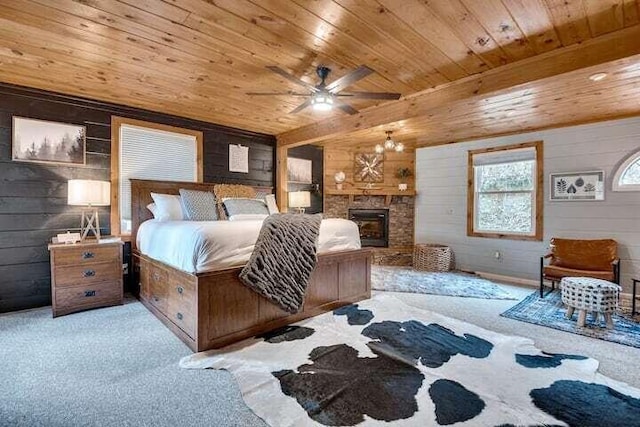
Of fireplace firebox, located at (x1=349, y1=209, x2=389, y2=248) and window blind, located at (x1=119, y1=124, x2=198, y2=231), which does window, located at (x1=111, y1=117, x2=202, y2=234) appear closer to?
window blind, located at (x1=119, y1=124, x2=198, y2=231)

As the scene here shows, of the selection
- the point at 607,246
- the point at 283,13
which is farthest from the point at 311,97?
the point at 607,246

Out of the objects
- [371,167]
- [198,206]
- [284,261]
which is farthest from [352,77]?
[371,167]

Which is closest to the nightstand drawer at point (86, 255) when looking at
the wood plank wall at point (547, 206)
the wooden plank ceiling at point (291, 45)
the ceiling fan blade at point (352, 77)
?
the wooden plank ceiling at point (291, 45)

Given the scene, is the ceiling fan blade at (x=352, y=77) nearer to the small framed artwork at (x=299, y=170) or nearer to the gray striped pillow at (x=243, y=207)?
the gray striped pillow at (x=243, y=207)

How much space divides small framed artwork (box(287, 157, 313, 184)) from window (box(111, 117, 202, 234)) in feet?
5.65

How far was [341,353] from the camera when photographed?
7.84ft

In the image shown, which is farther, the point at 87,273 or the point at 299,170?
the point at 299,170

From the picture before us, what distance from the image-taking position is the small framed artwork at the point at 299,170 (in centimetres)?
584

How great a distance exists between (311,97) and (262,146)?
2.62 m

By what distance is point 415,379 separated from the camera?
2.03m

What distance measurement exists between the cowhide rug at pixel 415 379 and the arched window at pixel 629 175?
3025 mm

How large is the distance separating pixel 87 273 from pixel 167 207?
1.06m

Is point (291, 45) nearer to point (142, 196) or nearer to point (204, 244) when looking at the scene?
point (204, 244)

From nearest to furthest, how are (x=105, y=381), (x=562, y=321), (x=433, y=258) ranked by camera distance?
(x=105, y=381), (x=562, y=321), (x=433, y=258)
